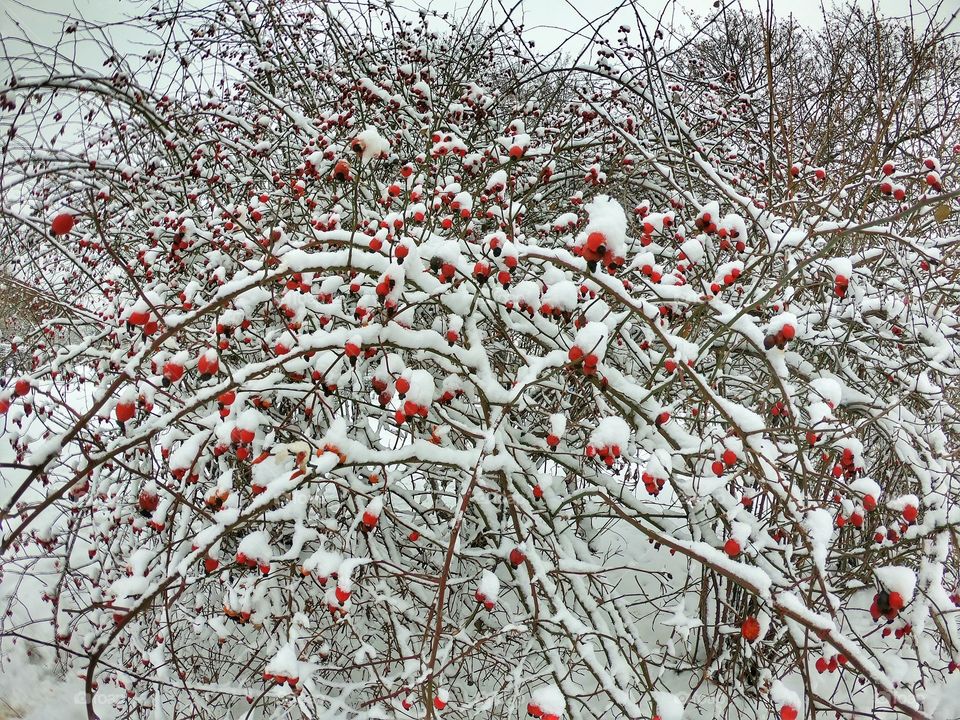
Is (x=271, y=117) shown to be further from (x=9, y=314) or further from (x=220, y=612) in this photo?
(x=220, y=612)

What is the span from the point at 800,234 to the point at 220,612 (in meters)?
2.94

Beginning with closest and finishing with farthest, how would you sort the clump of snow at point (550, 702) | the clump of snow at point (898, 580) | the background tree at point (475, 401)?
the clump of snow at point (898, 580)
the clump of snow at point (550, 702)
the background tree at point (475, 401)

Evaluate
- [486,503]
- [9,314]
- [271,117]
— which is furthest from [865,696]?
[9,314]

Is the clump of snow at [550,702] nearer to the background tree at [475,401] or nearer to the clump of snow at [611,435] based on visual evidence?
the background tree at [475,401]

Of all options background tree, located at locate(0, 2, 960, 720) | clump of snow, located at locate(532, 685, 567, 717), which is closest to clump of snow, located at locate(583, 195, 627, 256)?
background tree, located at locate(0, 2, 960, 720)

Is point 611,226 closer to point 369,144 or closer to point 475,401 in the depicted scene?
point 369,144

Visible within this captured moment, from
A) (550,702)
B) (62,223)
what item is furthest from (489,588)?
(62,223)

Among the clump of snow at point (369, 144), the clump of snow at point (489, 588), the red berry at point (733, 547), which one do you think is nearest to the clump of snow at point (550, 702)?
the clump of snow at point (489, 588)

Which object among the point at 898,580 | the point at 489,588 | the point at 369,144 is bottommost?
the point at 489,588

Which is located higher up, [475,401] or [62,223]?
[475,401]

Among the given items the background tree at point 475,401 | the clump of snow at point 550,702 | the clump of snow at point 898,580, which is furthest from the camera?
the background tree at point 475,401

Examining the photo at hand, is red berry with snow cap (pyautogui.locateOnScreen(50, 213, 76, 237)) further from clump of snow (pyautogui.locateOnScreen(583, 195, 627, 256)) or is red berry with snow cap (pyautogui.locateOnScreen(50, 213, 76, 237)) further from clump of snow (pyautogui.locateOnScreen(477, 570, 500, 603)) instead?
clump of snow (pyautogui.locateOnScreen(477, 570, 500, 603))

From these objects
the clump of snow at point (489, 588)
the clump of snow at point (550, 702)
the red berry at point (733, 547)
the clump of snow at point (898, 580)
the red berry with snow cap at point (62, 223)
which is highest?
the red berry with snow cap at point (62, 223)

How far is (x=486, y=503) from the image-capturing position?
7.08 ft
